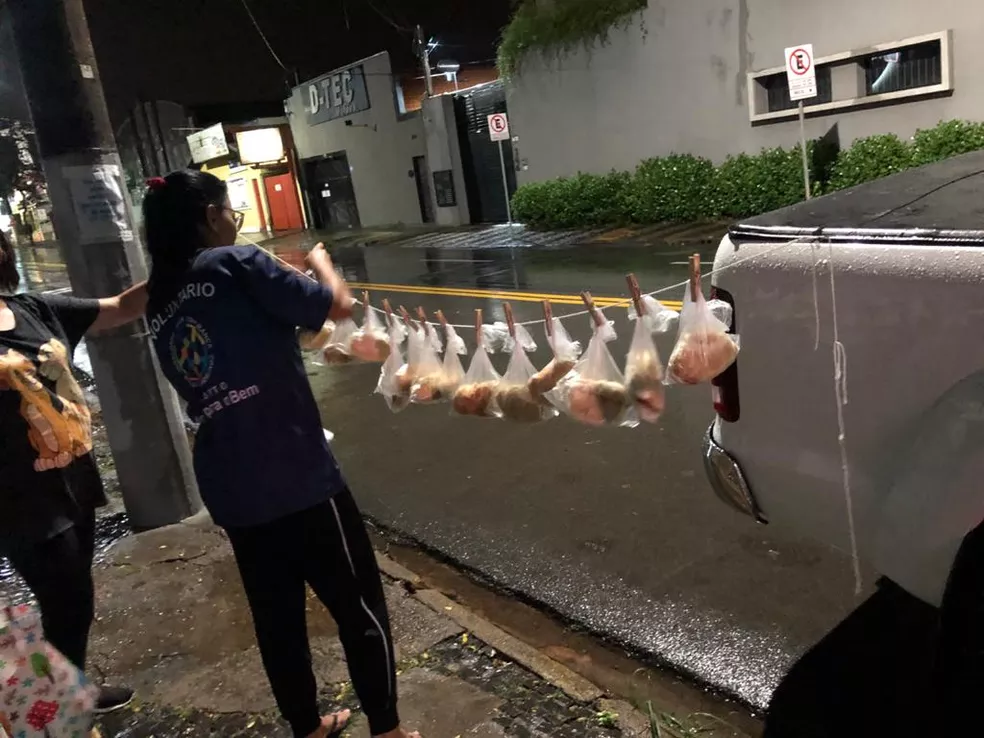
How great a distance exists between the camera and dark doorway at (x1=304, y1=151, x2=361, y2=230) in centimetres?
2936

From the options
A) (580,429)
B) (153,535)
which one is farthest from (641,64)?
(153,535)

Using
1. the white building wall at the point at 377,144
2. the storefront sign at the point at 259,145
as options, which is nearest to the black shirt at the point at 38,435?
the white building wall at the point at 377,144

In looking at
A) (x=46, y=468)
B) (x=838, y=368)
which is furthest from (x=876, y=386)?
(x=46, y=468)

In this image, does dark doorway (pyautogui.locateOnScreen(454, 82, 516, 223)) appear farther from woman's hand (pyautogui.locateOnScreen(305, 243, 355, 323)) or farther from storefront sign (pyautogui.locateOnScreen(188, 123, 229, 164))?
woman's hand (pyautogui.locateOnScreen(305, 243, 355, 323))

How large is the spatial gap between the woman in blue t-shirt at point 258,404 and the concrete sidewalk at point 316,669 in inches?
23.2

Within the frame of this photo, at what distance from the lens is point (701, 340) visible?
241cm

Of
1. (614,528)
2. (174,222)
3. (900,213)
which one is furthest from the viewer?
(614,528)

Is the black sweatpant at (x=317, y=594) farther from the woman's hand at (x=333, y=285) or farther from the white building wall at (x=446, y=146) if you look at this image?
the white building wall at (x=446, y=146)

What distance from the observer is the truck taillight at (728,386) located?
2508 mm

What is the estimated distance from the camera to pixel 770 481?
2562 millimetres

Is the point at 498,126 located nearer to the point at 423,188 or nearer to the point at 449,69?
the point at 423,188

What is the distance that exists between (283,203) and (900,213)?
33150mm

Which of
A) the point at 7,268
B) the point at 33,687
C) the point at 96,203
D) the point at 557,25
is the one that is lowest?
the point at 33,687

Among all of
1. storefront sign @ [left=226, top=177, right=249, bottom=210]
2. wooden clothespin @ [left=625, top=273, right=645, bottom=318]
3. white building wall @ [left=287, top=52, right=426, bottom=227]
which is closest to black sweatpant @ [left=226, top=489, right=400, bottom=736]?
wooden clothespin @ [left=625, top=273, right=645, bottom=318]
